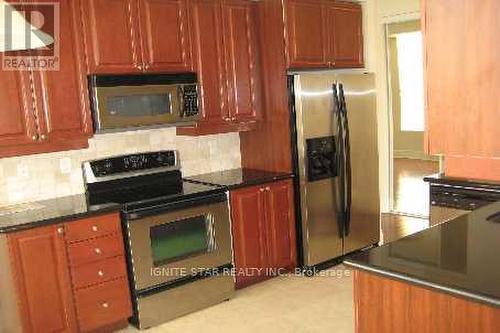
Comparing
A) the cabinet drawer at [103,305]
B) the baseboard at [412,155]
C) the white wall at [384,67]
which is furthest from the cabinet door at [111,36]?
the baseboard at [412,155]

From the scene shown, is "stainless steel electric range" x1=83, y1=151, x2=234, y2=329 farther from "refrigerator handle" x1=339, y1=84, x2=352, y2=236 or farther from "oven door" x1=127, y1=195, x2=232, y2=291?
"refrigerator handle" x1=339, y1=84, x2=352, y2=236

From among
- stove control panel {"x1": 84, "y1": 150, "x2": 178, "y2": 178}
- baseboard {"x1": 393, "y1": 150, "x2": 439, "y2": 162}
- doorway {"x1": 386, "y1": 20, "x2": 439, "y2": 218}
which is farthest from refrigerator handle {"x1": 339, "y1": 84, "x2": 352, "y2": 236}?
baseboard {"x1": 393, "y1": 150, "x2": 439, "y2": 162}

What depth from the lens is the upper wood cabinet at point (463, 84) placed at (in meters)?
1.19

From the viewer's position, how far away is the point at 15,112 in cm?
285

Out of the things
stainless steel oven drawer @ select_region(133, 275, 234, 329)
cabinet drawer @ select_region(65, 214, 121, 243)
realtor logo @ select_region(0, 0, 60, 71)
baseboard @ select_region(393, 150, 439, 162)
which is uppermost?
realtor logo @ select_region(0, 0, 60, 71)

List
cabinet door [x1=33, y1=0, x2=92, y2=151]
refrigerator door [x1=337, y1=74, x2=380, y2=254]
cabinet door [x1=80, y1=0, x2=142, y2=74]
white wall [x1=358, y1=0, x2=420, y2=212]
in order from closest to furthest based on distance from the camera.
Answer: cabinet door [x1=33, y1=0, x2=92, y2=151], cabinet door [x1=80, y1=0, x2=142, y2=74], refrigerator door [x1=337, y1=74, x2=380, y2=254], white wall [x1=358, y1=0, x2=420, y2=212]

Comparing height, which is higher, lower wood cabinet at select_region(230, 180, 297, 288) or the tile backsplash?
the tile backsplash

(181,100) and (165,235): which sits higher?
(181,100)

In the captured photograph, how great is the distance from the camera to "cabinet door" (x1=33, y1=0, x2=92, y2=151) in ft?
9.68

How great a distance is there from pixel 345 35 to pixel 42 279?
3057 millimetres

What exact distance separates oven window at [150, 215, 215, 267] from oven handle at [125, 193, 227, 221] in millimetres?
103

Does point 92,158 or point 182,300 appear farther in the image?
point 92,158

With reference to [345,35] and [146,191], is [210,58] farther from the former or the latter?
[345,35]

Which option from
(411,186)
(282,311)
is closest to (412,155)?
(411,186)
